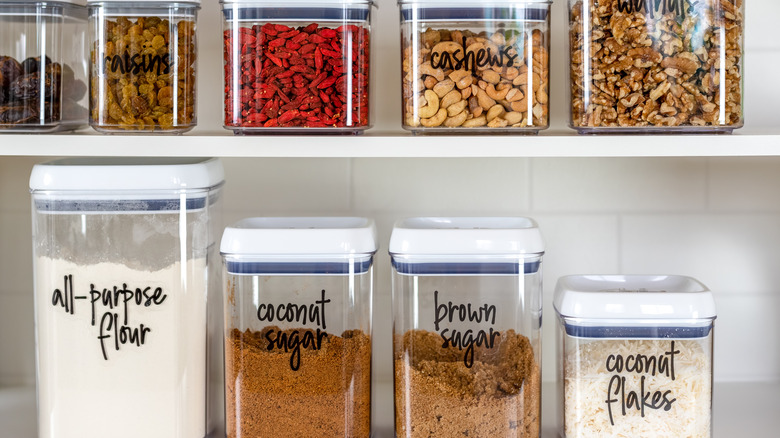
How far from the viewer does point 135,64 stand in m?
0.92

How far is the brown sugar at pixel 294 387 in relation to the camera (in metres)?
0.92

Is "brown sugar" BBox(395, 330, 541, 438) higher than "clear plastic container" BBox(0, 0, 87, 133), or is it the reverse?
"clear plastic container" BBox(0, 0, 87, 133)

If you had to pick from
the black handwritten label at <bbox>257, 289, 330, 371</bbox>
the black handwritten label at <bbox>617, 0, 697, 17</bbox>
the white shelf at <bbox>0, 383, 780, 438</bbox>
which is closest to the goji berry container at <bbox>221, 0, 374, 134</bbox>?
the black handwritten label at <bbox>257, 289, 330, 371</bbox>

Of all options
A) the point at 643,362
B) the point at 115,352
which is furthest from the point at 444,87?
the point at 115,352

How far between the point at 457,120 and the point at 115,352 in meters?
0.47

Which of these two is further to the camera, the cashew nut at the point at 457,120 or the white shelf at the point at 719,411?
the white shelf at the point at 719,411

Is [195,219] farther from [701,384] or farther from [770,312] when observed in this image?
[770,312]

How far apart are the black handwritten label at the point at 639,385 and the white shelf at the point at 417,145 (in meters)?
0.22

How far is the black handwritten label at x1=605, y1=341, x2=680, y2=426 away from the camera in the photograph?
90 cm

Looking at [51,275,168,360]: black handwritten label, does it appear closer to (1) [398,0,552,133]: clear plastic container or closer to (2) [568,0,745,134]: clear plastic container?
(1) [398,0,552,133]: clear plastic container

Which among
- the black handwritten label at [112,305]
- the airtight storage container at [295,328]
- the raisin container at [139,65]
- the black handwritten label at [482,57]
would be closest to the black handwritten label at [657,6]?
the black handwritten label at [482,57]

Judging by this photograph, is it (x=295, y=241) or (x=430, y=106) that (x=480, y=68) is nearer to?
(x=430, y=106)

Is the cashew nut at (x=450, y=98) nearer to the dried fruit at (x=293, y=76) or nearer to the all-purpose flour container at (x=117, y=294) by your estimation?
the dried fruit at (x=293, y=76)

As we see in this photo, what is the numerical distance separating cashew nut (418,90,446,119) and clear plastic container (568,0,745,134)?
0.18 m
